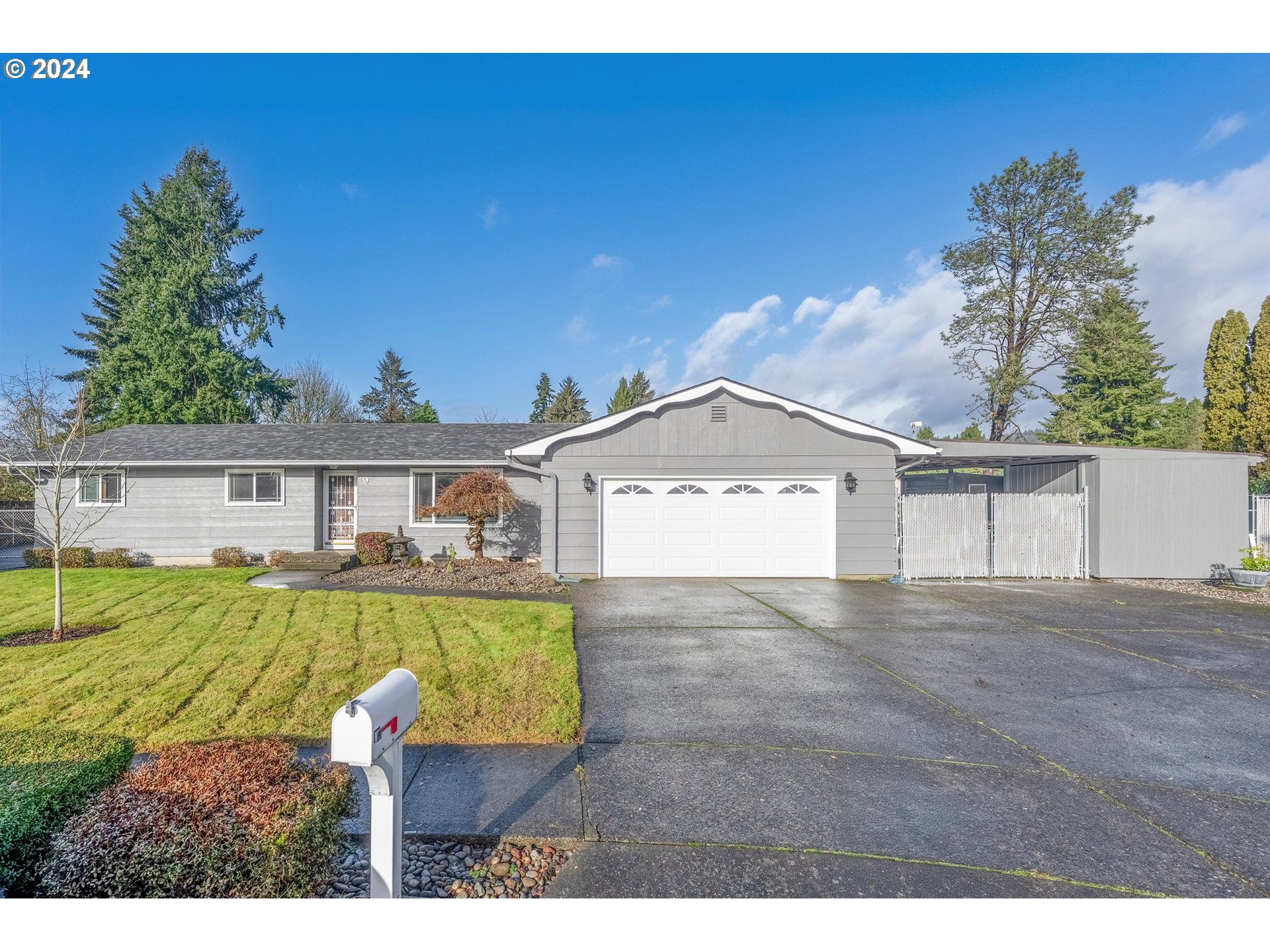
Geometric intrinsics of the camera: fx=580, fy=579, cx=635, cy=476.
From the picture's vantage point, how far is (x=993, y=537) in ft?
38.5

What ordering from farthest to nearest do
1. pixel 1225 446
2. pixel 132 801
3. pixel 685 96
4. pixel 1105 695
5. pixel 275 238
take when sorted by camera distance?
pixel 275 238
pixel 1225 446
pixel 685 96
pixel 1105 695
pixel 132 801

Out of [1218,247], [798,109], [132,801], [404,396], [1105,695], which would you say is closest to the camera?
[132,801]

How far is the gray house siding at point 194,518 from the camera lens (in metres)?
13.4

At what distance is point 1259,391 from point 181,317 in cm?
4651

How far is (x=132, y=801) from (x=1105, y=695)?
22.3ft

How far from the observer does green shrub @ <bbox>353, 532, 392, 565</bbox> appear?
12.8m

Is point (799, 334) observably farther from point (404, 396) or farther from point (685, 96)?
point (404, 396)

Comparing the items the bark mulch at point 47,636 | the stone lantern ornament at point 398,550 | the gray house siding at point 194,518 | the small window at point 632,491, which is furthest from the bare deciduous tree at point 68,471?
the small window at point 632,491

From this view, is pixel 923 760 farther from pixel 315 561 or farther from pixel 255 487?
pixel 255 487

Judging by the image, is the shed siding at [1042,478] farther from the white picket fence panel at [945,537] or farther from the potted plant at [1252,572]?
the potted plant at [1252,572]

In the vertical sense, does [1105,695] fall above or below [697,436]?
below

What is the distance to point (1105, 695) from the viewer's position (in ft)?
16.6

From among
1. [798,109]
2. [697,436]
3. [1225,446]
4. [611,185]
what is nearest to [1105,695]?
[697,436]

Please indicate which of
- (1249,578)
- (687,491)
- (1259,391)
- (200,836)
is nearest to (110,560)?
(687,491)
